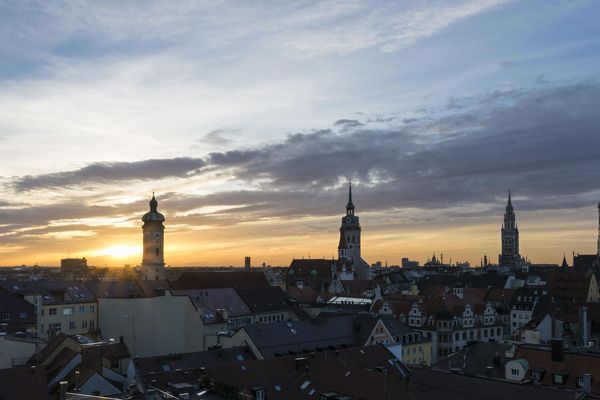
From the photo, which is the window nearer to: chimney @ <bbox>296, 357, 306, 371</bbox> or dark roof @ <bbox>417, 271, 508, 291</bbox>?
chimney @ <bbox>296, 357, 306, 371</bbox>

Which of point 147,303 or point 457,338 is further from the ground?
point 147,303

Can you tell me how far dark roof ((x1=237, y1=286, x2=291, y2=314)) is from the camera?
4065 inches

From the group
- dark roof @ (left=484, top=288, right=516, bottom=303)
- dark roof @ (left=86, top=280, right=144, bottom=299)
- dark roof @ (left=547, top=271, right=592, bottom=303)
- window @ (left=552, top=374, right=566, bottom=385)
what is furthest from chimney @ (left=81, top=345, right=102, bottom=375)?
dark roof @ (left=547, top=271, right=592, bottom=303)

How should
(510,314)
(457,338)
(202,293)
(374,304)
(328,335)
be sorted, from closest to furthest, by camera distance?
(328,335)
(202,293)
(457,338)
(374,304)
(510,314)

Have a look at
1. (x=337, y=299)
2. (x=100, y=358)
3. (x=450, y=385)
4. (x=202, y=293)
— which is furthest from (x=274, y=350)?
(x=337, y=299)

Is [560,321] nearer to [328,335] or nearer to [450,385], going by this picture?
[328,335]

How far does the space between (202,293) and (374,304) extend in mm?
33214

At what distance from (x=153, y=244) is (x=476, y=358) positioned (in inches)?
3170

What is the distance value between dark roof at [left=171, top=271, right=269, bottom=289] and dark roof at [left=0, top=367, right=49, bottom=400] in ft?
230

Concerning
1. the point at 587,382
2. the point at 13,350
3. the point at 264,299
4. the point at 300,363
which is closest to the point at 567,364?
the point at 587,382

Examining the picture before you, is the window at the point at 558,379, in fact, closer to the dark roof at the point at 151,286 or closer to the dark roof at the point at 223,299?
the dark roof at the point at 223,299

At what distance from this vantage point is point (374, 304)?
380 ft

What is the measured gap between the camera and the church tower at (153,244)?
433ft

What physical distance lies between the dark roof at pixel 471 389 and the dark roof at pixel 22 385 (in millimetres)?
24622
